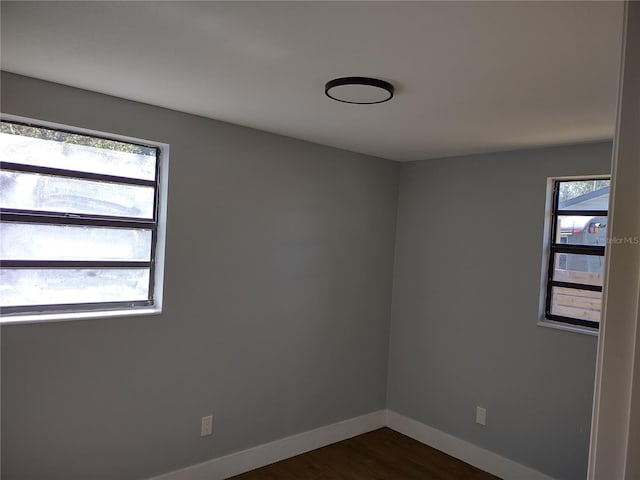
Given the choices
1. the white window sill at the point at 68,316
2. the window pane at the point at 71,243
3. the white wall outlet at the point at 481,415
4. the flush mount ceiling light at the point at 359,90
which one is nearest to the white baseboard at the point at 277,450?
the white wall outlet at the point at 481,415

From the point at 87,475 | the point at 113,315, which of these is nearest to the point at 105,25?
the point at 113,315

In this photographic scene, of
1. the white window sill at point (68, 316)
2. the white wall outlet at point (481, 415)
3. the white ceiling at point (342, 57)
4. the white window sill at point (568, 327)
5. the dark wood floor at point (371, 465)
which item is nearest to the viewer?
the white ceiling at point (342, 57)

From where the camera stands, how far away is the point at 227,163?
2949mm

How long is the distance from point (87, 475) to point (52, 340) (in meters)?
0.80

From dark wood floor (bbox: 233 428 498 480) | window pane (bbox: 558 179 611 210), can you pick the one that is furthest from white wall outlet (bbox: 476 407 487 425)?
window pane (bbox: 558 179 611 210)

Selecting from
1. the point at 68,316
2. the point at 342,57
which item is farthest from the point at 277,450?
the point at 342,57

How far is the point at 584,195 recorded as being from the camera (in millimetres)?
3025

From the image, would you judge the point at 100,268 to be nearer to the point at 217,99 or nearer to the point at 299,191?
the point at 217,99

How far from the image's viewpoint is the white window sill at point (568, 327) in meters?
2.87

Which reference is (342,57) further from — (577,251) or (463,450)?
(463,450)

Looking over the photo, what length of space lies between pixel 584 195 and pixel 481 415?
5.83ft

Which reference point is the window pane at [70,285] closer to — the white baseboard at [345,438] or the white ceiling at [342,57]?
the white ceiling at [342,57]

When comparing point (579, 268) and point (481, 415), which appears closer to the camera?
point (579, 268)

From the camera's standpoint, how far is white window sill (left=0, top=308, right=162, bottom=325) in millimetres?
2240
